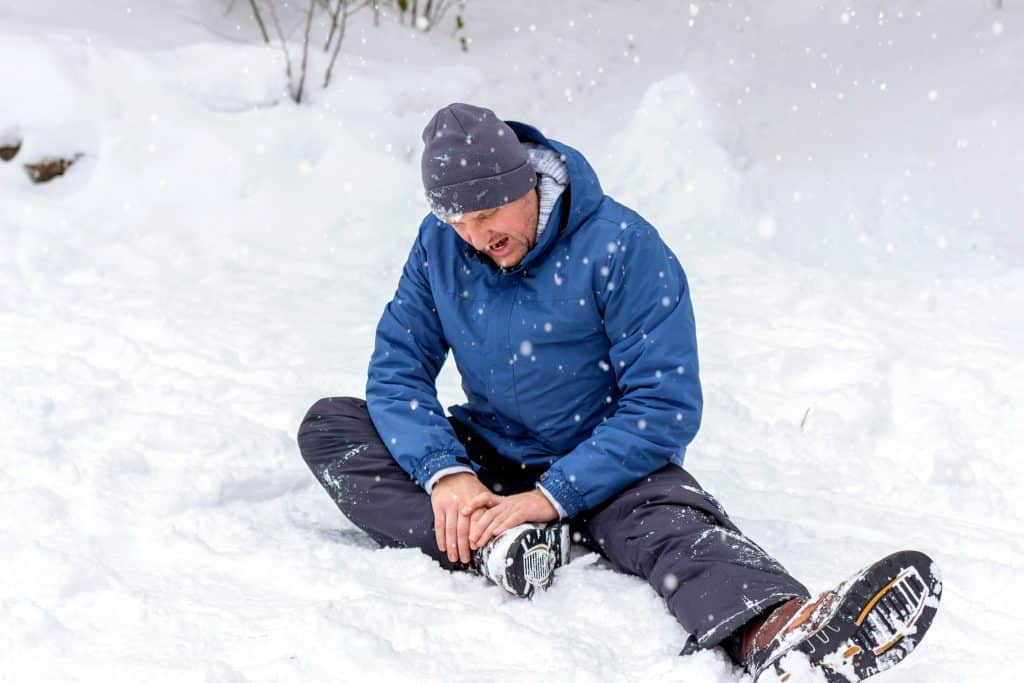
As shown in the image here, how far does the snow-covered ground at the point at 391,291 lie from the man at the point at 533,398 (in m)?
0.12

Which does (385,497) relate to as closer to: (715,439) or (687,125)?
(715,439)

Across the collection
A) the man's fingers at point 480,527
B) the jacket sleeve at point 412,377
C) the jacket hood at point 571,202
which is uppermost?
the jacket hood at point 571,202

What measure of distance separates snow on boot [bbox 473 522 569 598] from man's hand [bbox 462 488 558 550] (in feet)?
0.06

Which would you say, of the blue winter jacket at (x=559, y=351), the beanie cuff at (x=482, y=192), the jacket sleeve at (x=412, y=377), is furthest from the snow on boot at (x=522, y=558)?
the beanie cuff at (x=482, y=192)

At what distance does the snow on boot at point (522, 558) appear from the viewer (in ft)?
8.05

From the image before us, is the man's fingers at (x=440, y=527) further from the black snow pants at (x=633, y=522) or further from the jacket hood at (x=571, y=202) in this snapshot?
the jacket hood at (x=571, y=202)

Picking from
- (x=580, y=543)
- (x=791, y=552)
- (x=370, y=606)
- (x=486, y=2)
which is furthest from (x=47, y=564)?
(x=486, y=2)

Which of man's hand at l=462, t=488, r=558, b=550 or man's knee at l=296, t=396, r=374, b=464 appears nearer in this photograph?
man's hand at l=462, t=488, r=558, b=550

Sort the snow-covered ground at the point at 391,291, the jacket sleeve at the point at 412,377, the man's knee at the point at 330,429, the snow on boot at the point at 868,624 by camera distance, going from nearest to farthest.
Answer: the snow on boot at the point at 868,624 < the snow-covered ground at the point at 391,291 < the jacket sleeve at the point at 412,377 < the man's knee at the point at 330,429

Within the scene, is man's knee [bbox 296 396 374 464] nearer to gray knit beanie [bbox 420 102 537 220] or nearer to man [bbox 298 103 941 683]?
man [bbox 298 103 941 683]

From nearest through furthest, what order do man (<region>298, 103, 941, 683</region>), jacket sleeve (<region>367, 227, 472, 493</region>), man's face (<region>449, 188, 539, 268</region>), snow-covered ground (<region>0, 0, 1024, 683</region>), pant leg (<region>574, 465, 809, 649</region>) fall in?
pant leg (<region>574, 465, 809, 649</region>) < snow-covered ground (<region>0, 0, 1024, 683</region>) < man (<region>298, 103, 941, 683</region>) < man's face (<region>449, 188, 539, 268</region>) < jacket sleeve (<region>367, 227, 472, 493</region>)

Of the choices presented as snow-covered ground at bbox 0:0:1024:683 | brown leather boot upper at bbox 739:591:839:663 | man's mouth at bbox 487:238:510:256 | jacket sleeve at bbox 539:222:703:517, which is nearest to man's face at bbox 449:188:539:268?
man's mouth at bbox 487:238:510:256

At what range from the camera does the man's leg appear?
2732 mm

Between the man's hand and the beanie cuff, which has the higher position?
the beanie cuff
